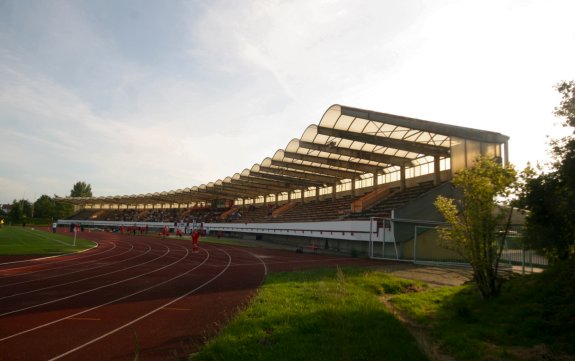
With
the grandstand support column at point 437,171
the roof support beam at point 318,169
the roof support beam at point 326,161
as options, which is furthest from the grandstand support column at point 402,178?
the roof support beam at point 318,169

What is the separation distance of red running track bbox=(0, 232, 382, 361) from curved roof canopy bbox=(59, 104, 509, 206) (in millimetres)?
11410

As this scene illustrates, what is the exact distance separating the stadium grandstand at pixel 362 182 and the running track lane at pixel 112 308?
31.2 ft

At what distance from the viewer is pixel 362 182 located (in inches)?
1574

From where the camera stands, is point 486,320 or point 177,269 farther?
point 177,269

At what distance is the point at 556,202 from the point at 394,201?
60.7ft

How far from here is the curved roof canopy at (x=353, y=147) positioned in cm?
2259

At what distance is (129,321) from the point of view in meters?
8.63

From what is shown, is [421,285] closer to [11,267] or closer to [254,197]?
[11,267]

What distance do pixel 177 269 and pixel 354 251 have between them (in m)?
12.5

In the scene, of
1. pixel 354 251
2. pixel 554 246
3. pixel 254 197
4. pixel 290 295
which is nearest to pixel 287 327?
pixel 290 295

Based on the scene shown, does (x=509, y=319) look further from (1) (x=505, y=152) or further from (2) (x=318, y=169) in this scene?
(2) (x=318, y=169)

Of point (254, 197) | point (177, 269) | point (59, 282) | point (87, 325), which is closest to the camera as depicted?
point (87, 325)

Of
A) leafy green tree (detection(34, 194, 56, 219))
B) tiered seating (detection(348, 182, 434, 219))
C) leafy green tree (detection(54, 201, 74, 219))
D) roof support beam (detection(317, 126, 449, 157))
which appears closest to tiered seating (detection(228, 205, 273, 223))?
tiered seating (detection(348, 182, 434, 219))

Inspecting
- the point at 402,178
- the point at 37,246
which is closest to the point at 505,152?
the point at 402,178
